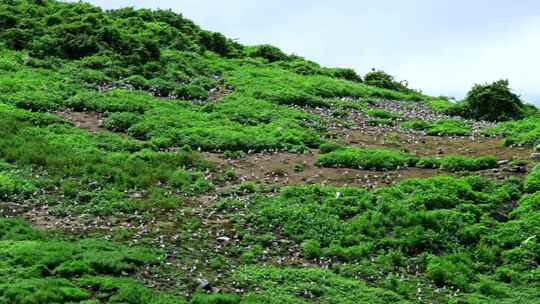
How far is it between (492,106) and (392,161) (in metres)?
15.3

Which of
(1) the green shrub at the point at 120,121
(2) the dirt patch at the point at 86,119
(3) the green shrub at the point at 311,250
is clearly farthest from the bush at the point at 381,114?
(3) the green shrub at the point at 311,250

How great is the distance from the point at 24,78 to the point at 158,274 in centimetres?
2266

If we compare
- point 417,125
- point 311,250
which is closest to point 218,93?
point 417,125

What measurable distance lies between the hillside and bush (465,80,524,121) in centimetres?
56

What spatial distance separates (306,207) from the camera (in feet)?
83.3

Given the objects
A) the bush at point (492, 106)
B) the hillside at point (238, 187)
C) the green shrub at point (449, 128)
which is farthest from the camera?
the bush at point (492, 106)

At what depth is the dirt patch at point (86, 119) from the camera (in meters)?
33.8

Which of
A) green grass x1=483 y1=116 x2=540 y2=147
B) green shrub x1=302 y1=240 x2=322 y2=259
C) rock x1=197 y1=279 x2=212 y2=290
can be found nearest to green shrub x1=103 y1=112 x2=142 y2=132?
green shrub x1=302 y1=240 x2=322 y2=259

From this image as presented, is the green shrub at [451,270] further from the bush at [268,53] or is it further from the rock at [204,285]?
the bush at [268,53]

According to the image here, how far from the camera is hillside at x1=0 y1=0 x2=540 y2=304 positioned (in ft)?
66.4

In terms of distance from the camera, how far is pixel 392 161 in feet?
99.2

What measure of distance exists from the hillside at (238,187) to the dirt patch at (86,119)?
0.10 metres

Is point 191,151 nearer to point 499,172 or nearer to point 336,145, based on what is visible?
point 336,145

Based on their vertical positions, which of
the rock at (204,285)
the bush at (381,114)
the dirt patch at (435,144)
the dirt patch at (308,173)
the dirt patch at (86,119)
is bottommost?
the rock at (204,285)
